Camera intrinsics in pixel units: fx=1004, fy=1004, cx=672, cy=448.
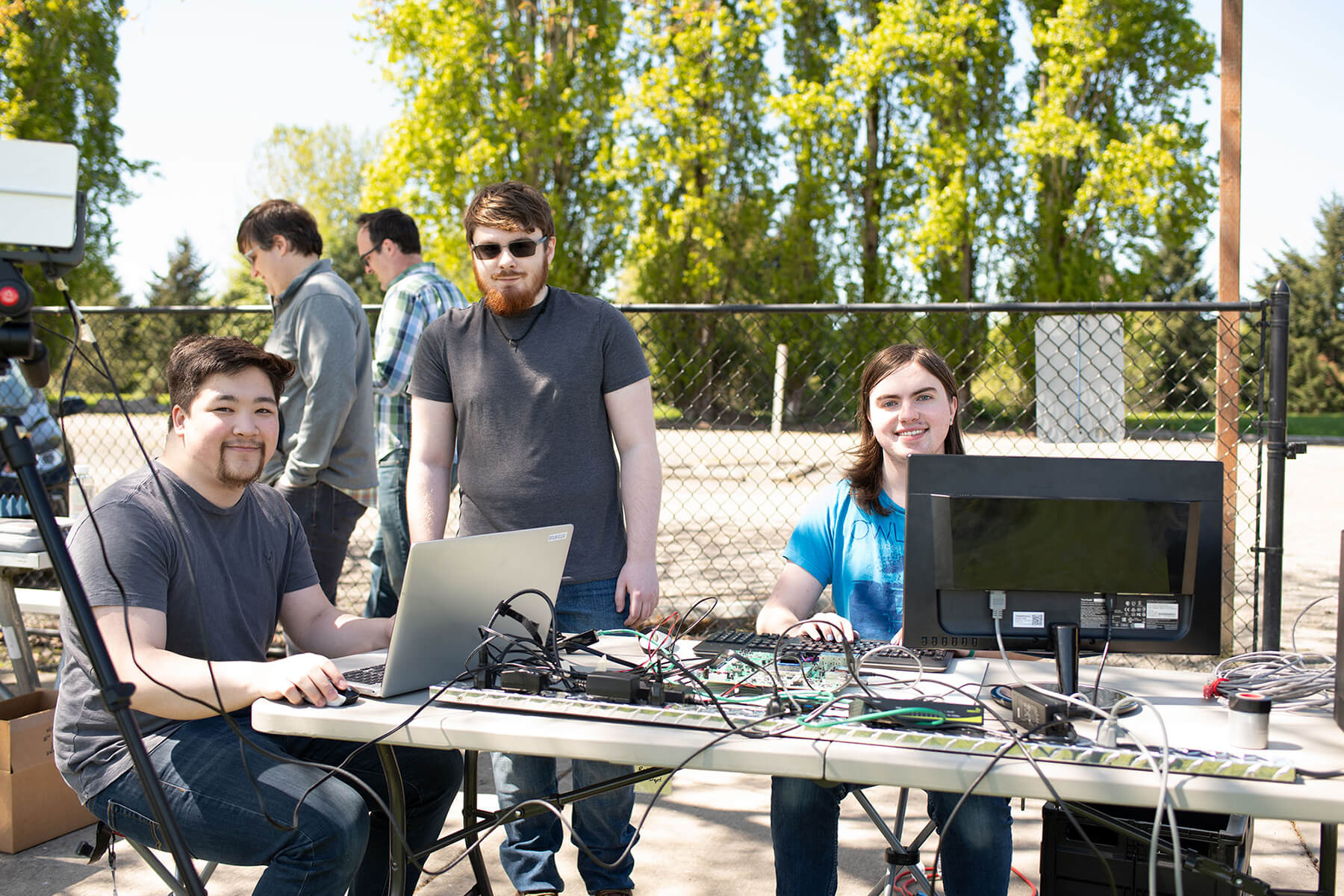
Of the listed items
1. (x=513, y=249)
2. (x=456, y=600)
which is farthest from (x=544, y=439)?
(x=456, y=600)

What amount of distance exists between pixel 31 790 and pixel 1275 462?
4.45 metres

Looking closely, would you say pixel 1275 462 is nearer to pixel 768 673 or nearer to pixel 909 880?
pixel 909 880

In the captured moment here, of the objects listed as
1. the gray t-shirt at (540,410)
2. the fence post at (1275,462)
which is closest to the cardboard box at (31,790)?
the gray t-shirt at (540,410)

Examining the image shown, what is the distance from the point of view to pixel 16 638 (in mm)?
3781

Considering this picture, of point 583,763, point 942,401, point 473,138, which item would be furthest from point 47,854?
point 473,138

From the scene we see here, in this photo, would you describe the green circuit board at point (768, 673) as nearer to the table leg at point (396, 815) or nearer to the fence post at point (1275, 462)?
the table leg at point (396, 815)

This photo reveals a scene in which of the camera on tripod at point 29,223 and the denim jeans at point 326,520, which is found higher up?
the camera on tripod at point 29,223

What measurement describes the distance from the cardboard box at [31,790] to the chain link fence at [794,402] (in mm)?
971

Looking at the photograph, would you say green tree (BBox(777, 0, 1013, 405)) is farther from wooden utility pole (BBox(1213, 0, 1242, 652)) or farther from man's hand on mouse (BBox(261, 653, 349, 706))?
man's hand on mouse (BBox(261, 653, 349, 706))

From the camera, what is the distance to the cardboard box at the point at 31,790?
3082 millimetres

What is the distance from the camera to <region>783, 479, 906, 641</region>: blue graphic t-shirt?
8.43ft

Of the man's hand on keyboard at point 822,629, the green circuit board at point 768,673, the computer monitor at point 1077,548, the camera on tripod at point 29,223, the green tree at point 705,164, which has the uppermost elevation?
the green tree at point 705,164

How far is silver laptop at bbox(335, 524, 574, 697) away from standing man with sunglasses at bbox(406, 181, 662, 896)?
62 centimetres

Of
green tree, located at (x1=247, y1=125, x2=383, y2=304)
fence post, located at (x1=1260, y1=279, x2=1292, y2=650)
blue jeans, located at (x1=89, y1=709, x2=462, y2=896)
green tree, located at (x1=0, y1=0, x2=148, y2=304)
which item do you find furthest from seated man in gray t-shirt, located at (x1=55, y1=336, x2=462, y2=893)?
green tree, located at (x1=247, y1=125, x2=383, y2=304)
